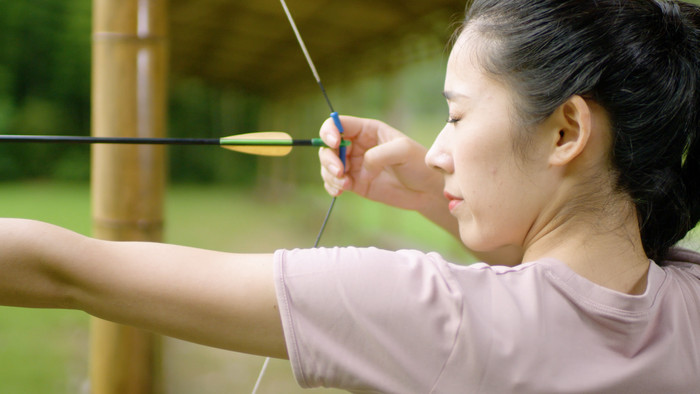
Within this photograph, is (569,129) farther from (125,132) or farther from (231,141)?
(125,132)

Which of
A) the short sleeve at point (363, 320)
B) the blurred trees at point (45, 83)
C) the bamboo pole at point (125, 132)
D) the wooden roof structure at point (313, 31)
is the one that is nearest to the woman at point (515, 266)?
the short sleeve at point (363, 320)

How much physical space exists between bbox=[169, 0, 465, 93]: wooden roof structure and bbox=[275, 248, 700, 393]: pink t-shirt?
7.51 ft

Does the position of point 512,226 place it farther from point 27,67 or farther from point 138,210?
point 27,67

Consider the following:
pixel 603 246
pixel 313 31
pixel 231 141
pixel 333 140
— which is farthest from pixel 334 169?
pixel 313 31

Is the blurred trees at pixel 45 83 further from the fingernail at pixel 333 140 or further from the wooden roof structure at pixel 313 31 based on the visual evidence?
the fingernail at pixel 333 140

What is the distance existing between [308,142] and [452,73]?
28 cm

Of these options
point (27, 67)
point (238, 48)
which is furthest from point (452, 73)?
point (27, 67)

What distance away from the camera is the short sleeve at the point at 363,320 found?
49 centimetres

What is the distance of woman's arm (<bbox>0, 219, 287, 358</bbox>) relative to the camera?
1.52 ft

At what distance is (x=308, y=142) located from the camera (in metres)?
0.85

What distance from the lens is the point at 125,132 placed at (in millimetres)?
1189

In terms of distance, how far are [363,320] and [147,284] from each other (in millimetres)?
187

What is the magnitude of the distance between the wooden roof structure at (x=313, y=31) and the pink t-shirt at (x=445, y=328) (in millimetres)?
2289

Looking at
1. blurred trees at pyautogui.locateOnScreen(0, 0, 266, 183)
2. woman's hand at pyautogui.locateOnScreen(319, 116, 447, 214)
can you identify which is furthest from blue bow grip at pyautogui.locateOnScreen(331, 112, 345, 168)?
blurred trees at pyautogui.locateOnScreen(0, 0, 266, 183)
